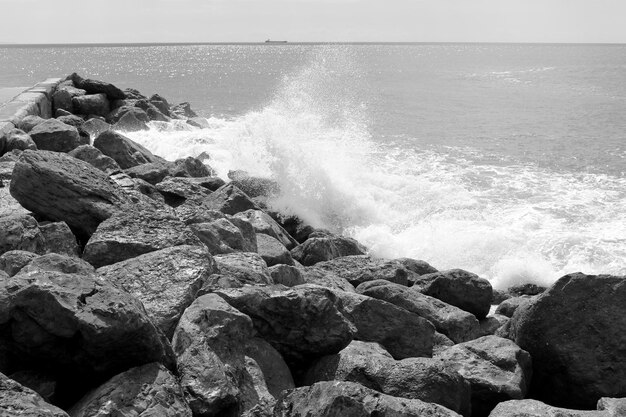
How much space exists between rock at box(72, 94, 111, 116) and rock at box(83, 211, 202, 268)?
1290cm

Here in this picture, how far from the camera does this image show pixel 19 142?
9500mm

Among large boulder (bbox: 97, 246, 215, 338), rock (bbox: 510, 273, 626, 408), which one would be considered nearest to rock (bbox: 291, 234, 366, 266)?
rock (bbox: 510, 273, 626, 408)

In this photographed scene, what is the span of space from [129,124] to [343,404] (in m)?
14.6

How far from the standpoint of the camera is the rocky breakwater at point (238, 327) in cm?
316

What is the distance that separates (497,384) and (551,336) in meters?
0.72

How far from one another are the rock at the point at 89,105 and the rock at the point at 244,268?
522 inches

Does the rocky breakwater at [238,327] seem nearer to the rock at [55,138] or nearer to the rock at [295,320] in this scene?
the rock at [295,320]

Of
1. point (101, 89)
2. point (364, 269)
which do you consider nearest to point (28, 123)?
point (364, 269)

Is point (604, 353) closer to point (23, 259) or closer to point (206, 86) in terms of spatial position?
point (23, 259)

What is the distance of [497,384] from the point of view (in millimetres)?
4285

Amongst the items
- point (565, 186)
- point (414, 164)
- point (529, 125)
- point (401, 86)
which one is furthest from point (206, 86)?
point (565, 186)

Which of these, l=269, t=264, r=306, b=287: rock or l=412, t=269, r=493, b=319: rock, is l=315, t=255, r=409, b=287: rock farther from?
l=269, t=264, r=306, b=287: rock

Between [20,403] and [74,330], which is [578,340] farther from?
[20,403]

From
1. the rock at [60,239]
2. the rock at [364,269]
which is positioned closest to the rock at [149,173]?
the rock at [364,269]
